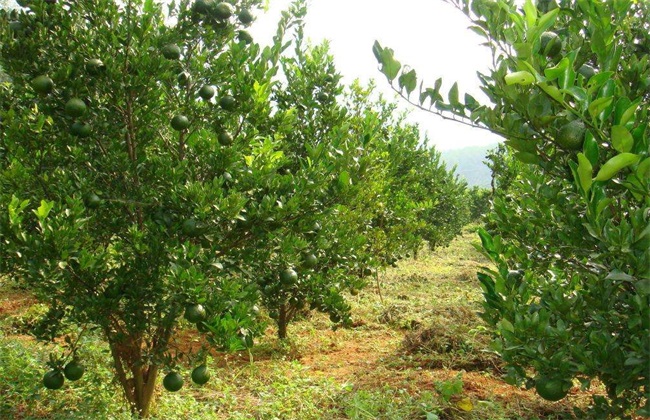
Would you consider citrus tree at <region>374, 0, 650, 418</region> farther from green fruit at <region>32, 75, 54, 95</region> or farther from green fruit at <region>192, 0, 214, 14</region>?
green fruit at <region>32, 75, 54, 95</region>

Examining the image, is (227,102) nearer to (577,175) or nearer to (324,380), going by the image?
(577,175)

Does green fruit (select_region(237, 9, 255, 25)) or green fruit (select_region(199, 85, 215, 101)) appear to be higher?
green fruit (select_region(237, 9, 255, 25))

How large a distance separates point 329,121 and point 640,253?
5.15 metres

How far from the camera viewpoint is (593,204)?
168cm

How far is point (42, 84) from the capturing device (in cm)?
325

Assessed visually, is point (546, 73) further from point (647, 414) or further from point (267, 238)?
point (267, 238)

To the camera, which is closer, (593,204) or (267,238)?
(593,204)

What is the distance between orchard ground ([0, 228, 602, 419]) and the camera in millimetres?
4266

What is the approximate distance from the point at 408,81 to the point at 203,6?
2.24 metres

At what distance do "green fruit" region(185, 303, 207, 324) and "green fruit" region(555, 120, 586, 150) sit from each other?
2273 millimetres

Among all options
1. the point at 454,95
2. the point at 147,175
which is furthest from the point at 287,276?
the point at 454,95

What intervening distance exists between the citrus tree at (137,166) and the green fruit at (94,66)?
0.01 metres

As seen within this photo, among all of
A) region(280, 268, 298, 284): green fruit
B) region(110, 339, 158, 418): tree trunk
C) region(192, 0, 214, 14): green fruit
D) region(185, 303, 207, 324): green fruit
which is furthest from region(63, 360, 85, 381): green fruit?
region(192, 0, 214, 14): green fruit

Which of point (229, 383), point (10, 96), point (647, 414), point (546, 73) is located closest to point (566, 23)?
point (546, 73)
